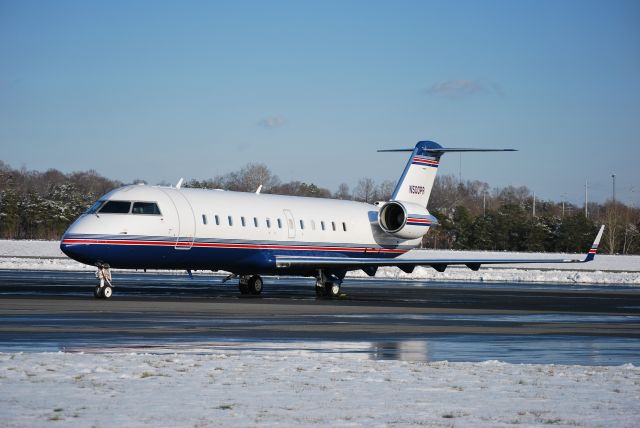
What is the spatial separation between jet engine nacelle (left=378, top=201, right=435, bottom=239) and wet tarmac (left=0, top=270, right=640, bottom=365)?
583cm

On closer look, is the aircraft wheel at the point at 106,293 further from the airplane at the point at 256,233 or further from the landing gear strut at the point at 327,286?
the landing gear strut at the point at 327,286

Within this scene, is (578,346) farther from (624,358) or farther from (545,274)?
(545,274)

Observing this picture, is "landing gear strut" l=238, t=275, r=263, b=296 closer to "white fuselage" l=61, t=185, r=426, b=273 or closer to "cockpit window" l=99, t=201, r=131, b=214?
"white fuselage" l=61, t=185, r=426, b=273

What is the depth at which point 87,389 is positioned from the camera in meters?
9.09

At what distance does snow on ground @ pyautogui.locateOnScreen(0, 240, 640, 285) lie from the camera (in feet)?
158

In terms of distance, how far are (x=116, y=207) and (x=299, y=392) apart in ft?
59.2

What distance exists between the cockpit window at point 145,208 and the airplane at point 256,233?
0.03m

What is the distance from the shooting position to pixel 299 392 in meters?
9.23

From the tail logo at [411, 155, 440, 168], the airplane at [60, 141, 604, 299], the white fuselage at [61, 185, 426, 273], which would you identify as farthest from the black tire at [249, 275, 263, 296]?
the tail logo at [411, 155, 440, 168]

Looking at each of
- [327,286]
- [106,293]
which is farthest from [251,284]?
[106,293]

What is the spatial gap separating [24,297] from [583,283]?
2926 cm

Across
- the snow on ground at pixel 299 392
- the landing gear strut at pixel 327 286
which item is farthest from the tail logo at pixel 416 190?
the snow on ground at pixel 299 392

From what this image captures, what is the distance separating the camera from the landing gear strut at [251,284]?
30578 mm

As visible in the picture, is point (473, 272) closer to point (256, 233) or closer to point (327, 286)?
point (327, 286)
